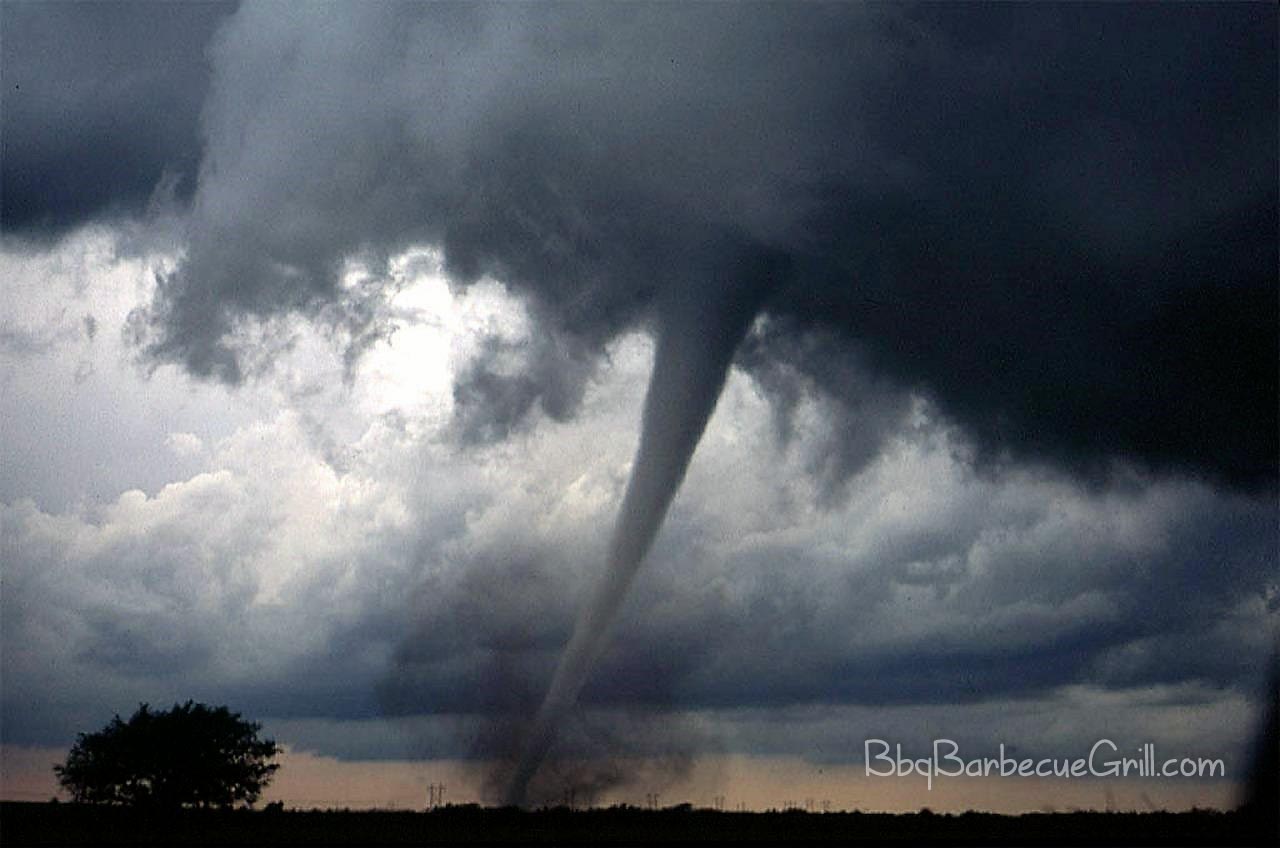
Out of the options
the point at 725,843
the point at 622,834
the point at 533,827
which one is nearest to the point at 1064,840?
the point at 725,843

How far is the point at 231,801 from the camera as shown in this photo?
11650cm

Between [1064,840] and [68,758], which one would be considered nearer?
[1064,840]

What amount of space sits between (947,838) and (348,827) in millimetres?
44661

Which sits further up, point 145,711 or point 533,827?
point 145,711

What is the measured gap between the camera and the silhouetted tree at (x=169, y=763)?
380ft

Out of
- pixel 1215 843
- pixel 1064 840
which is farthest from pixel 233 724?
pixel 1215 843

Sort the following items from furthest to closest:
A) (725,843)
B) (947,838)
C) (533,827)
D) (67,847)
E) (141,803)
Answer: (141,803)
(533,827)
(947,838)
(725,843)
(67,847)

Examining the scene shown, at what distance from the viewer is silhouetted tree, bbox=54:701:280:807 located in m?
116

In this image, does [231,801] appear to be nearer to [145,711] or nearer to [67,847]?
[145,711]

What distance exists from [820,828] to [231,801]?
46.7m

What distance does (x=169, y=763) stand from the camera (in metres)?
116

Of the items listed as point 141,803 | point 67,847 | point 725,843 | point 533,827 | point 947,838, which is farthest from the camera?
point 141,803

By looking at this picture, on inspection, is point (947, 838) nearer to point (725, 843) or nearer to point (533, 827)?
point (725, 843)

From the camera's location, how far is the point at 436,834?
323ft
